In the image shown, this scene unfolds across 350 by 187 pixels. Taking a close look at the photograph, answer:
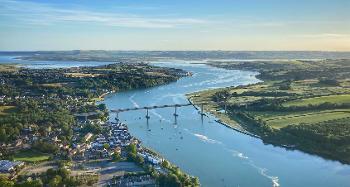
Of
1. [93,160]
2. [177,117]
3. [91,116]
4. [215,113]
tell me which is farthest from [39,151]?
[215,113]

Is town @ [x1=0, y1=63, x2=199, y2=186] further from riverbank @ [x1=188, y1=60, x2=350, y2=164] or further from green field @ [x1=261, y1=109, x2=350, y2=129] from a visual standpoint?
green field @ [x1=261, y1=109, x2=350, y2=129]

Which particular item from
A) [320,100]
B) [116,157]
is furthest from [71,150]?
[320,100]

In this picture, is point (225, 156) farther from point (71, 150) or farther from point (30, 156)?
point (30, 156)

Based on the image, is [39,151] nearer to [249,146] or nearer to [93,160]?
[93,160]

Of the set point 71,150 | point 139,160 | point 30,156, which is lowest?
point 30,156

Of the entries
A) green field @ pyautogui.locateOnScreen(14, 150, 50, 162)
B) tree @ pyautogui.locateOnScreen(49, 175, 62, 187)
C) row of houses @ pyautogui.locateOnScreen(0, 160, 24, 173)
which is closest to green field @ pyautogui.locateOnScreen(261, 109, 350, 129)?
green field @ pyautogui.locateOnScreen(14, 150, 50, 162)

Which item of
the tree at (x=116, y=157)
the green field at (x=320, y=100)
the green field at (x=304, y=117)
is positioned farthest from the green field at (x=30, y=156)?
the green field at (x=320, y=100)

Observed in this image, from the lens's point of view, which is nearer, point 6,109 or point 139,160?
point 139,160
